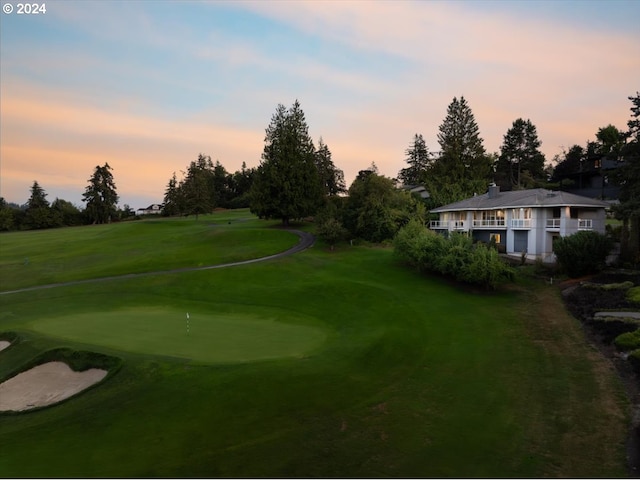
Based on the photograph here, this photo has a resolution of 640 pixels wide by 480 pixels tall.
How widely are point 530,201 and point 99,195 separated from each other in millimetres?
102624

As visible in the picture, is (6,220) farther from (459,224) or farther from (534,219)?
(534,219)

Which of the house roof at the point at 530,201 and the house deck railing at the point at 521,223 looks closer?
the house roof at the point at 530,201

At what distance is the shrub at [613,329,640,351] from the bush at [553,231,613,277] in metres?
18.3

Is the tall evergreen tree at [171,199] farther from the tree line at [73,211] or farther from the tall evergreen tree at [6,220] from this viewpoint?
the tall evergreen tree at [6,220]

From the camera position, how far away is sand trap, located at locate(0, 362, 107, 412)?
16.7 meters

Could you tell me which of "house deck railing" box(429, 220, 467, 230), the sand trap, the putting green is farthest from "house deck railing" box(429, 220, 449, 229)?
the sand trap

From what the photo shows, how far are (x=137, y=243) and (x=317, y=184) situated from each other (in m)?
30.0

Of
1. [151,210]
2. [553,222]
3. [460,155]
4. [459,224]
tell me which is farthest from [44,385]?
[151,210]

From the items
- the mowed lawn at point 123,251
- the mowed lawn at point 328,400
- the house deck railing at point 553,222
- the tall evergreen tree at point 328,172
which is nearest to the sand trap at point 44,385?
the mowed lawn at point 328,400

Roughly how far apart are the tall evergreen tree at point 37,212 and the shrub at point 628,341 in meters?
124

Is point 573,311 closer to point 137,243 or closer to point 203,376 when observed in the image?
point 203,376

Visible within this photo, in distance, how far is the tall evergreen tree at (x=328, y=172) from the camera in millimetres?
103688

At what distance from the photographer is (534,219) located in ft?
160

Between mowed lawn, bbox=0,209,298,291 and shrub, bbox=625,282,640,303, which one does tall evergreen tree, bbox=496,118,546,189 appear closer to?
mowed lawn, bbox=0,209,298,291
